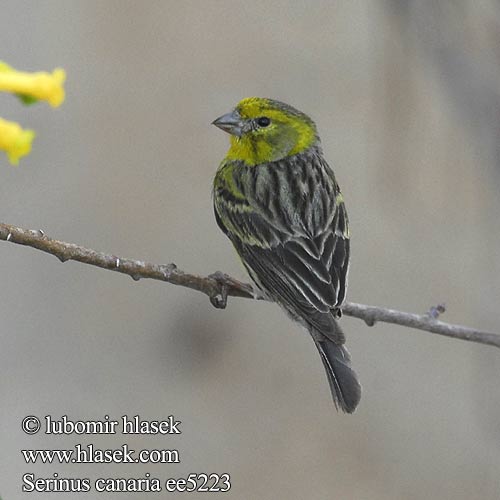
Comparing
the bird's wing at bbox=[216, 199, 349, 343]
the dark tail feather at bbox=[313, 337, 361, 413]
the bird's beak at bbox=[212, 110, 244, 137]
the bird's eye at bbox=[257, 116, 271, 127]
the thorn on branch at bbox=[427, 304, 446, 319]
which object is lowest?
the dark tail feather at bbox=[313, 337, 361, 413]

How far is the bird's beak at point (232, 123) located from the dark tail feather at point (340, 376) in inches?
36.4

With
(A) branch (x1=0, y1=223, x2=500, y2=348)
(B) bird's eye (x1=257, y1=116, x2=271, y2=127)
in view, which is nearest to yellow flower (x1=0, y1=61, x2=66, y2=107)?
(A) branch (x1=0, y1=223, x2=500, y2=348)

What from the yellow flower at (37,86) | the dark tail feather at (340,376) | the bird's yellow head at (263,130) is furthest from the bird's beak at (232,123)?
the yellow flower at (37,86)

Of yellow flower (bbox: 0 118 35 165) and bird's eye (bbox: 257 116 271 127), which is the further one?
bird's eye (bbox: 257 116 271 127)

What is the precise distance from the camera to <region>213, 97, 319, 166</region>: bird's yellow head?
3.34 metres

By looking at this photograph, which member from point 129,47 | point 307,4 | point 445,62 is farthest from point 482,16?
point 129,47

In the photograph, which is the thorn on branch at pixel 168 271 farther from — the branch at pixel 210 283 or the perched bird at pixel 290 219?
the perched bird at pixel 290 219

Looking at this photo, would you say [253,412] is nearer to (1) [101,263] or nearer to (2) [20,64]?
(2) [20,64]

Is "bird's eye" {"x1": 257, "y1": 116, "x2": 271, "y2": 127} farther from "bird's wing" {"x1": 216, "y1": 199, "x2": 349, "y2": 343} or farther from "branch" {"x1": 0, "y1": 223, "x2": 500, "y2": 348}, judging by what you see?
"branch" {"x1": 0, "y1": 223, "x2": 500, "y2": 348}

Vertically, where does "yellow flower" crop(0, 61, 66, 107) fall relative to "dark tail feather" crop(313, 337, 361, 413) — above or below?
above

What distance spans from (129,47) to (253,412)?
1.75 meters

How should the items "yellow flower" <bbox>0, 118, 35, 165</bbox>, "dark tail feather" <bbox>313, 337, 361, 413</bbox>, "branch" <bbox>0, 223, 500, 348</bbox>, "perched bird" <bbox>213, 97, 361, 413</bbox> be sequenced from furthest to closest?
"perched bird" <bbox>213, 97, 361, 413</bbox> < "dark tail feather" <bbox>313, 337, 361, 413</bbox> < "branch" <bbox>0, 223, 500, 348</bbox> < "yellow flower" <bbox>0, 118, 35, 165</bbox>

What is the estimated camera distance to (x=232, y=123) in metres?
3.30

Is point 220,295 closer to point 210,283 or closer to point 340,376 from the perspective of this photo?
point 210,283
